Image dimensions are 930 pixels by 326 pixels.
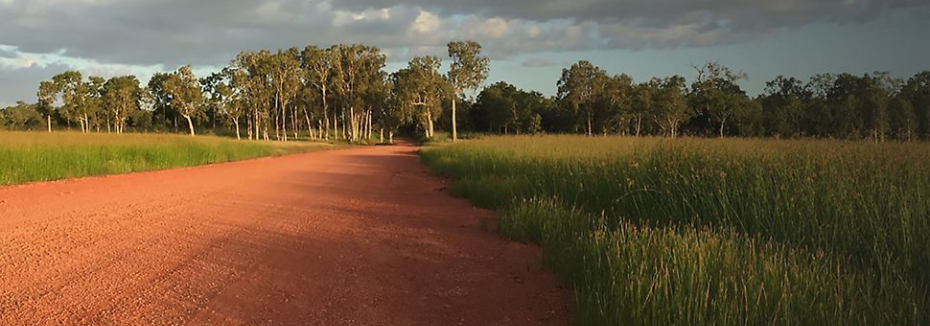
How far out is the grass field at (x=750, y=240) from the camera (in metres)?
2.97

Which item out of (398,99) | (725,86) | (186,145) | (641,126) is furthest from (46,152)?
(725,86)

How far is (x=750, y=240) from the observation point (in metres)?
4.13

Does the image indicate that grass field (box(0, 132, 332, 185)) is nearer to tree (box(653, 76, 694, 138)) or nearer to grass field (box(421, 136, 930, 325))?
grass field (box(421, 136, 930, 325))

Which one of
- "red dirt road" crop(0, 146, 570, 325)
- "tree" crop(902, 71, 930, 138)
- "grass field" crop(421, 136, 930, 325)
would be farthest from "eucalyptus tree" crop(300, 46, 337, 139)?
"grass field" crop(421, 136, 930, 325)

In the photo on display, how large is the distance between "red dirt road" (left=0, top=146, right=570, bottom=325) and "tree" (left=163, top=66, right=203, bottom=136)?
1967 inches

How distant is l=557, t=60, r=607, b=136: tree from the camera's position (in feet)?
198

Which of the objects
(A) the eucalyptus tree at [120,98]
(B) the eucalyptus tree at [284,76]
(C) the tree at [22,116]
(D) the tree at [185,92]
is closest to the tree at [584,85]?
(B) the eucalyptus tree at [284,76]

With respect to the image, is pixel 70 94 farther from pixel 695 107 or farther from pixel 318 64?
pixel 695 107

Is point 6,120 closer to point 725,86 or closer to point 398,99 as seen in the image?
point 398,99

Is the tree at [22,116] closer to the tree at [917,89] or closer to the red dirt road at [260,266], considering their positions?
the red dirt road at [260,266]

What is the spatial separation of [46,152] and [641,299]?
1713cm

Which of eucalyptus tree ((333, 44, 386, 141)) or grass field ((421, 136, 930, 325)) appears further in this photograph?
eucalyptus tree ((333, 44, 386, 141))

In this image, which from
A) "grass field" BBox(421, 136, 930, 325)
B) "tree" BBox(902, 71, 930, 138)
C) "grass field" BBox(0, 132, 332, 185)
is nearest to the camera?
"grass field" BBox(421, 136, 930, 325)

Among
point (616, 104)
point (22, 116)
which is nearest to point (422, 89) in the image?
point (616, 104)
